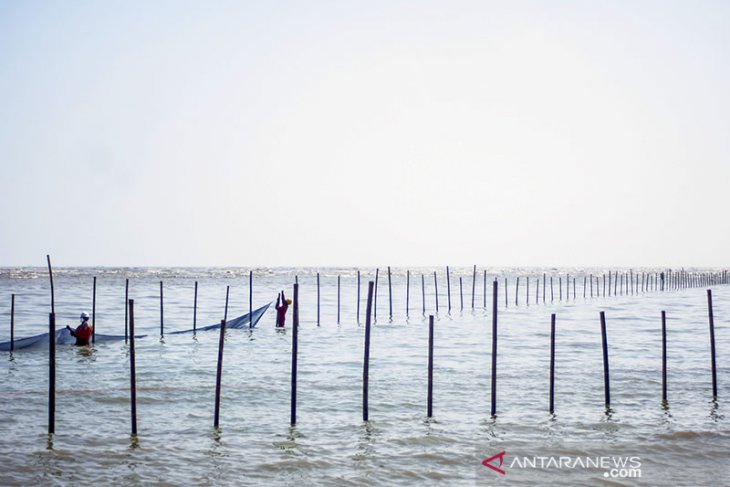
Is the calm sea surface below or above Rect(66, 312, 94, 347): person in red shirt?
below

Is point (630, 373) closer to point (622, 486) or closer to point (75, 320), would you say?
point (622, 486)

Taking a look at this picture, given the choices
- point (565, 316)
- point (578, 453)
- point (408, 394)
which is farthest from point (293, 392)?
point (565, 316)

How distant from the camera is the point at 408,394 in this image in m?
14.8

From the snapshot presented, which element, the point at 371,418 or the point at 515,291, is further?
the point at 515,291
